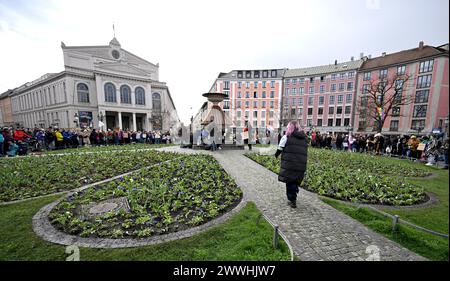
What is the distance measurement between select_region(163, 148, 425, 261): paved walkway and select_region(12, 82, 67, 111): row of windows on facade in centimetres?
6278

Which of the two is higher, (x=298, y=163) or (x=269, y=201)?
(x=298, y=163)

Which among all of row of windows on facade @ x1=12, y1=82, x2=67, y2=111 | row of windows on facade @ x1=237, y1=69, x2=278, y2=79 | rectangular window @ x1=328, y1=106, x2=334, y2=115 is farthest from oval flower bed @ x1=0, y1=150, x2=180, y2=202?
row of windows on facade @ x1=237, y1=69, x2=278, y2=79

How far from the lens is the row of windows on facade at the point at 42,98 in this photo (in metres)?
49.0

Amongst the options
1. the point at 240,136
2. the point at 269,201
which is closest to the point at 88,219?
the point at 269,201

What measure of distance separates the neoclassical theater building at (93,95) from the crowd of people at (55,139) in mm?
22540

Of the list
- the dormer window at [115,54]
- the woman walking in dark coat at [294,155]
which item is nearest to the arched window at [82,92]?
the dormer window at [115,54]

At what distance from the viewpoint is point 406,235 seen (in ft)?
11.7

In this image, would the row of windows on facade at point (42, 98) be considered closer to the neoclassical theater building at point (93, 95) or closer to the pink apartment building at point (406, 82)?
the neoclassical theater building at point (93, 95)
